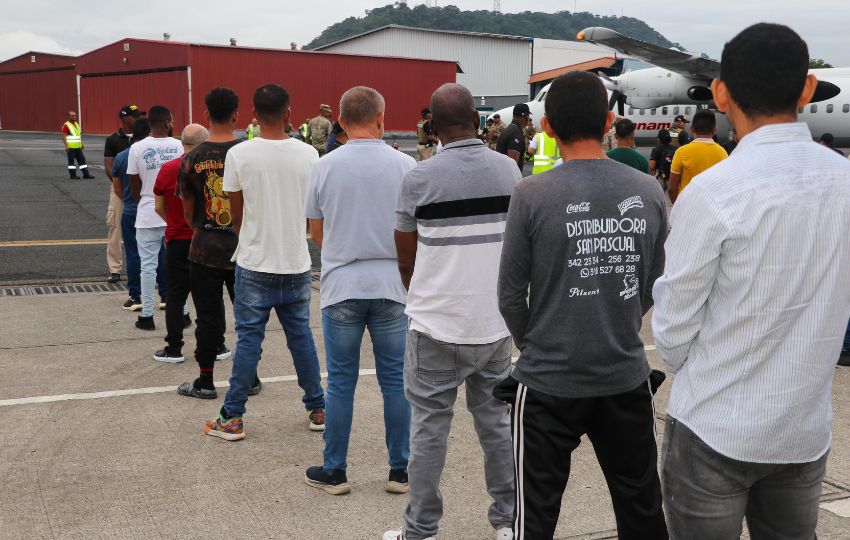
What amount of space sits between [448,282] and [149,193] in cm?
461

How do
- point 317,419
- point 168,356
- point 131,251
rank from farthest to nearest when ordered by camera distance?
point 131,251, point 168,356, point 317,419

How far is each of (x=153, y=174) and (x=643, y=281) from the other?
5387mm

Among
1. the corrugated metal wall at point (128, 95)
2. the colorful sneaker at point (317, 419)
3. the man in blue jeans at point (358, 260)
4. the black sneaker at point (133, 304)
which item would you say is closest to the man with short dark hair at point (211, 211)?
the colorful sneaker at point (317, 419)

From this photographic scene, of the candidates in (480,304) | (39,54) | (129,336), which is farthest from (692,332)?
(39,54)

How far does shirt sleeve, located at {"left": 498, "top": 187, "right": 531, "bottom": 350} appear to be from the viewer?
2.73 m

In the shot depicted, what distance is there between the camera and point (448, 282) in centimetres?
334

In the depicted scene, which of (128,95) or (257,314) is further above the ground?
(257,314)

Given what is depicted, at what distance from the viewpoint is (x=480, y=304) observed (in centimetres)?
335

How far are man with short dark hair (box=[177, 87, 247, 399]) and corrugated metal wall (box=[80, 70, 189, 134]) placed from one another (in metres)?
41.3

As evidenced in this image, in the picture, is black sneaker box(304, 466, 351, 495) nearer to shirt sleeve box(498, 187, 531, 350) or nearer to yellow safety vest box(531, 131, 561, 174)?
shirt sleeve box(498, 187, 531, 350)

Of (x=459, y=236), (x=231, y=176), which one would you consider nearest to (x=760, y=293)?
(x=459, y=236)

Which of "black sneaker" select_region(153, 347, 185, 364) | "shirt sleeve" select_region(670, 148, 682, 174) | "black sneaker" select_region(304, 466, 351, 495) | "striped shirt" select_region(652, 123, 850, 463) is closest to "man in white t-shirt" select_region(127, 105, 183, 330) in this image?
"black sneaker" select_region(153, 347, 185, 364)

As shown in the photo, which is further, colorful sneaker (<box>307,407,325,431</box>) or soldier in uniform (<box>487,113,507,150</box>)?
soldier in uniform (<box>487,113,507,150</box>)

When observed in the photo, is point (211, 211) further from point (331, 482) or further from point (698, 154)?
point (698, 154)
